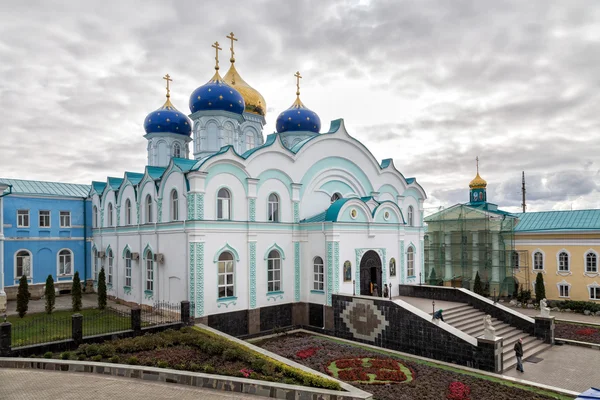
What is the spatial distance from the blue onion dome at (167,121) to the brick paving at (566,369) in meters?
21.1

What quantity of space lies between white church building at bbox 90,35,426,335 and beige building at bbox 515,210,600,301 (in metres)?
8.82

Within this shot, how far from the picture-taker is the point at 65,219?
27.7 m

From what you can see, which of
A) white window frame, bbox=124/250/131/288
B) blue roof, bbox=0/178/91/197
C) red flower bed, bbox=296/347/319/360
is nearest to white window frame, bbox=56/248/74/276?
blue roof, bbox=0/178/91/197

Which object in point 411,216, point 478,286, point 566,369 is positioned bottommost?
point 566,369

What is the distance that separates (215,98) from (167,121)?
4.77 metres

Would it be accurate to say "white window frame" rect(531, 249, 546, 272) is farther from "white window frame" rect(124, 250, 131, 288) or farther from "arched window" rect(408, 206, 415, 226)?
"white window frame" rect(124, 250, 131, 288)

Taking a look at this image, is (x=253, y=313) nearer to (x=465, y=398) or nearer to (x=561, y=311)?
(x=465, y=398)

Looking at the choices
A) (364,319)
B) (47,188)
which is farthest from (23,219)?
(364,319)

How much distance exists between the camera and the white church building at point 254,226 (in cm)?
1755

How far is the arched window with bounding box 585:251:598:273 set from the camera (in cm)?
2537

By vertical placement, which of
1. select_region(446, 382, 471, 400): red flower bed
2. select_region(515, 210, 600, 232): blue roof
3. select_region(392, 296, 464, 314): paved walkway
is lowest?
select_region(446, 382, 471, 400): red flower bed

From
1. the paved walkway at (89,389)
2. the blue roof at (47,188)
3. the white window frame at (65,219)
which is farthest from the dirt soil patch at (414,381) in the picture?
the blue roof at (47,188)

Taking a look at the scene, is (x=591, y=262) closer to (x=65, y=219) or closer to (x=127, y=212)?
(x=127, y=212)

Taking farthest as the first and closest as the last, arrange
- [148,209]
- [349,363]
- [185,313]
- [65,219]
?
[65,219], [148,209], [185,313], [349,363]
